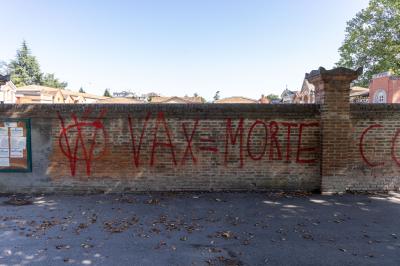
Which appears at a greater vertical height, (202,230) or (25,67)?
(25,67)

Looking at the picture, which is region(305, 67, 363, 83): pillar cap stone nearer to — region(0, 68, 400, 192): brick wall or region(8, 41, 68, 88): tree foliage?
region(0, 68, 400, 192): brick wall

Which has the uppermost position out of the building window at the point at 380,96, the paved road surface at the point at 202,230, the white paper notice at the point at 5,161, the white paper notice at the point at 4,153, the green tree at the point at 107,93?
the green tree at the point at 107,93

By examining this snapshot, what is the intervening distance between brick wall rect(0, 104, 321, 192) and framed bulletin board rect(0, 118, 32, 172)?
5.5 inches

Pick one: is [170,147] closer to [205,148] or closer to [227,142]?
[205,148]

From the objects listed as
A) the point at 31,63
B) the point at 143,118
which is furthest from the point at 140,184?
the point at 31,63

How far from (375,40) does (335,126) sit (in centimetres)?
3230

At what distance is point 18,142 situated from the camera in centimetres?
713

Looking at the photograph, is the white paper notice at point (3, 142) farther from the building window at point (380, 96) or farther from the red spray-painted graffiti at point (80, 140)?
the building window at point (380, 96)

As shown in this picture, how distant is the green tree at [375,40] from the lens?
31891 mm

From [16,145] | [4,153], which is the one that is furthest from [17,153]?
[4,153]

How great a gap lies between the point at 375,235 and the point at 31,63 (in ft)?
250

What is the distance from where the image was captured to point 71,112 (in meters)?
7.04

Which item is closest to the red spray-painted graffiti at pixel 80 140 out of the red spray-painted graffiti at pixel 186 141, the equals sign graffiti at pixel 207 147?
the red spray-painted graffiti at pixel 186 141

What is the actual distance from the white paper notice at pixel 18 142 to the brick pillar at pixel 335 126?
6992mm
